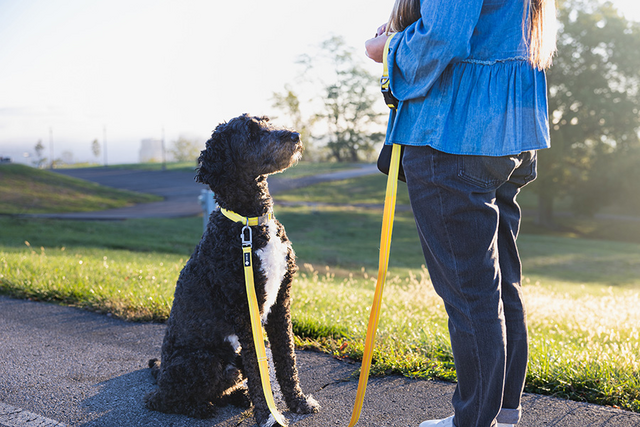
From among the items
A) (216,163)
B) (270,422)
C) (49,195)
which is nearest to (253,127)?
(216,163)

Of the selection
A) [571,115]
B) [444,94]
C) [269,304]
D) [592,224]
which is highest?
[571,115]

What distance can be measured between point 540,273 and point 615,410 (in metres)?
12.4

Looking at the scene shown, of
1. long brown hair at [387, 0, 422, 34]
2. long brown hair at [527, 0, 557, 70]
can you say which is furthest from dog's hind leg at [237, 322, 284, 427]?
long brown hair at [527, 0, 557, 70]

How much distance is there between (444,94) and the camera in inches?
75.1

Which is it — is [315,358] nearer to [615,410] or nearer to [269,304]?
[269,304]

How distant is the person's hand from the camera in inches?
83.1

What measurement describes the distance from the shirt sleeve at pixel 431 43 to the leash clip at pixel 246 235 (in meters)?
1.11

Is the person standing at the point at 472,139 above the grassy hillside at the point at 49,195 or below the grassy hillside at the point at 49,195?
above

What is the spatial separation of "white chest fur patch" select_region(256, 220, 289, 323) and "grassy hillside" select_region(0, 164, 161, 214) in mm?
18259

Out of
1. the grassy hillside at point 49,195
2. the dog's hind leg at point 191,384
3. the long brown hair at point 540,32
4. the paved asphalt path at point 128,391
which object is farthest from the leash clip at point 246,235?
the grassy hillside at point 49,195

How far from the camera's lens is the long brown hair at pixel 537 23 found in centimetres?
195

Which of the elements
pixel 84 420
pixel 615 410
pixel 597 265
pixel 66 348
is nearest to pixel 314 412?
pixel 84 420

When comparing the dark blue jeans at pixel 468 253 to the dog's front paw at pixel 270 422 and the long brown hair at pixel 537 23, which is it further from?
the dog's front paw at pixel 270 422

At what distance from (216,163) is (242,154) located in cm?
15
